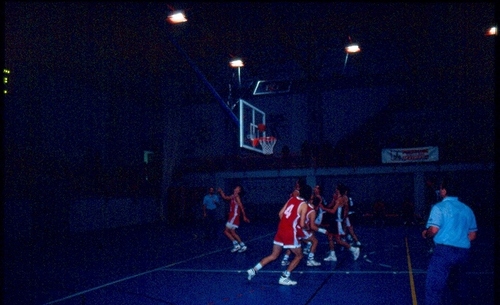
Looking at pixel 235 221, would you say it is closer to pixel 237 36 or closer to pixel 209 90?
pixel 237 36

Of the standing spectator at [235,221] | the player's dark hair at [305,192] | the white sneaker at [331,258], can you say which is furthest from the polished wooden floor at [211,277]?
the player's dark hair at [305,192]

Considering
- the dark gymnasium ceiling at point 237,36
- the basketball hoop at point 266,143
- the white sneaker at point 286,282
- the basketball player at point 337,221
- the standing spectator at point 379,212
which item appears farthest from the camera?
the standing spectator at point 379,212

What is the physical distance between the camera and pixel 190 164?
3228cm

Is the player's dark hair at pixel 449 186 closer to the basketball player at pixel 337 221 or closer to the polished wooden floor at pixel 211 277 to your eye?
the polished wooden floor at pixel 211 277

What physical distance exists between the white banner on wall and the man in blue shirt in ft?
69.2

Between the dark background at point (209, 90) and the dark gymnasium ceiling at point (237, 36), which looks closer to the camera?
the dark gymnasium ceiling at point (237, 36)

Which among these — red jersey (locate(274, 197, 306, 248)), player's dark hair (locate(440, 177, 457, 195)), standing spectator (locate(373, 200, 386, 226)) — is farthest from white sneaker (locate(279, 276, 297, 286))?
standing spectator (locate(373, 200, 386, 226))

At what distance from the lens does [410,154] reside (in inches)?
998

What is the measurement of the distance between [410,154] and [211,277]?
19411mm

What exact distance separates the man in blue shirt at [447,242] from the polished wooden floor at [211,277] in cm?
192

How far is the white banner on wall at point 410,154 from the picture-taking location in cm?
2480

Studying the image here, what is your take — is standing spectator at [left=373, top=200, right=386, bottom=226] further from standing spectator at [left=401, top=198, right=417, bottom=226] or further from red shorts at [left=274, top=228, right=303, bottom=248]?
red shorts at [left=274, top=228, right=303, bottom=248]

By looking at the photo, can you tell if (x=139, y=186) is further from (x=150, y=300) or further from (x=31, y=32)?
(x=150, y=300)

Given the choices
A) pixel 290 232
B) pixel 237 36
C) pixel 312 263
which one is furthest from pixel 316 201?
pixel 237 36
